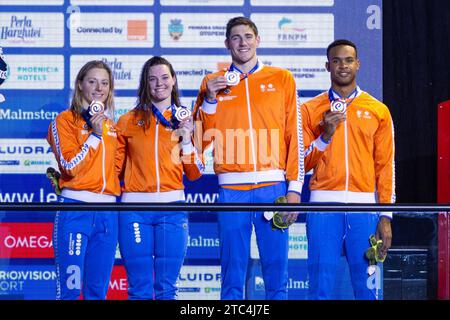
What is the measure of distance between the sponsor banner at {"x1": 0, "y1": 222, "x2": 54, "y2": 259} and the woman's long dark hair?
3.14ft

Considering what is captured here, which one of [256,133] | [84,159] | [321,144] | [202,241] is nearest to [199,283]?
[202,241]

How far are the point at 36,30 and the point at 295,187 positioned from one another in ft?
6.38

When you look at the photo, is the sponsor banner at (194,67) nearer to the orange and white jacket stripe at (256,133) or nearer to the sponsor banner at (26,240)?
the orange and white jacket stripe at (256,133)

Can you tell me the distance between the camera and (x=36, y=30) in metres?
5.66

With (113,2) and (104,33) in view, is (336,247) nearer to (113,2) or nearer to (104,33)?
(104,33)

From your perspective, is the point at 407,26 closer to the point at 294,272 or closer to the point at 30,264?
the point at 294,272

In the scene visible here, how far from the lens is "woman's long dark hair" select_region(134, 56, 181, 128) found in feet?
18.3

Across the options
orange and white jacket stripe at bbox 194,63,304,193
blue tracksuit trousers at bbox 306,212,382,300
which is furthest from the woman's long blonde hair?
blue tracksuit trousers at bbox 306,212,382,300

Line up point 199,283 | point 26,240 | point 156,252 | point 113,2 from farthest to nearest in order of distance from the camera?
1. point 113,2
2. point 26,240
3. point 156,252
4. point 199,283

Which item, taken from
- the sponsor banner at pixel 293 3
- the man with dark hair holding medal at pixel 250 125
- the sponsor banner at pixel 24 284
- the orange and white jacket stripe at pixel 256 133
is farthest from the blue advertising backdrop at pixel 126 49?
the sponsor banner at pixel 24 284

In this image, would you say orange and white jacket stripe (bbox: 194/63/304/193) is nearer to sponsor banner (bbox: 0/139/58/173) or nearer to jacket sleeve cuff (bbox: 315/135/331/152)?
jacket sleeve cuff (bbox: 315/135/331/152)

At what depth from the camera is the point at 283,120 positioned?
5.46m

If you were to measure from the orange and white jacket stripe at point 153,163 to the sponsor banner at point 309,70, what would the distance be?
0.81m

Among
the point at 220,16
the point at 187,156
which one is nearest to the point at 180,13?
the point at 220,16
